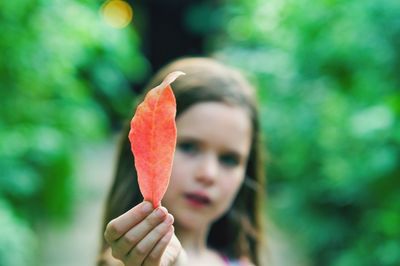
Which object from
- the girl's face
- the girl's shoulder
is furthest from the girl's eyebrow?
the girl's shoulder

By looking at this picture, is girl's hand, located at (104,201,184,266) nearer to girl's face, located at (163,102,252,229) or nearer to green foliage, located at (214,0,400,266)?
girl's face, located at (163,102,252,229)

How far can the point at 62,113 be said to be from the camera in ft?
14.4

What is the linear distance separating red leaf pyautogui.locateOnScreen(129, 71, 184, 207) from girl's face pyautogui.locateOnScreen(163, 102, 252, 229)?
72 centimetres

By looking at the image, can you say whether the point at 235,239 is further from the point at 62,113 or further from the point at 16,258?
the point at 62,113

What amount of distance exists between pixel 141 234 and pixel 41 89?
11.1 feet

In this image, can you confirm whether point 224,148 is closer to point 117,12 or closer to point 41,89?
point 41,89

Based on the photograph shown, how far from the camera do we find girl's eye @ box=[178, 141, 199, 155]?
1.66m

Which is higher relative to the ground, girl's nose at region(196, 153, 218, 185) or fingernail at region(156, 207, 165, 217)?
fingernail at region(156, 207, 165, 217)

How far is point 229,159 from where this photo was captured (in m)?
1.73

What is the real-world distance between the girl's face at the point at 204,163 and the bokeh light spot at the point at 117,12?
10.4ft

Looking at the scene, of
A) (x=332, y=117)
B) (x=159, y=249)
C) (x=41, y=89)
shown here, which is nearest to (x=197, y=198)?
(x=159, y=249)

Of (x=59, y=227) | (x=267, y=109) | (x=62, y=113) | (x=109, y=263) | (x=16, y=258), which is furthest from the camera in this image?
(x=59, y=227)

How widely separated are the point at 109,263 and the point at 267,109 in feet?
11.9

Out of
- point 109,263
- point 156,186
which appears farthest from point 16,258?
point 156,186
